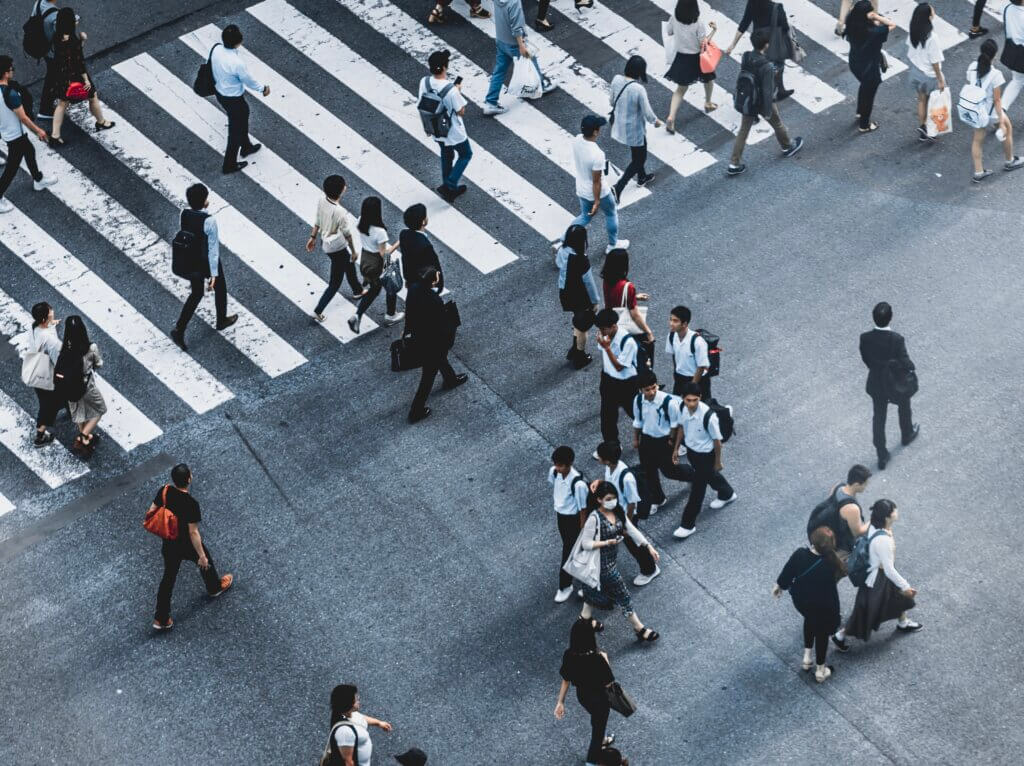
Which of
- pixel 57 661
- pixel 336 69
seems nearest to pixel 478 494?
pixel 57 661

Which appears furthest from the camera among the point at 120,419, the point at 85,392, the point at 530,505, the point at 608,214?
the point at 608,214

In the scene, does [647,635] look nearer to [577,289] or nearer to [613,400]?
[613,400]

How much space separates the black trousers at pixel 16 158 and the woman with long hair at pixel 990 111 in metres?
11.0

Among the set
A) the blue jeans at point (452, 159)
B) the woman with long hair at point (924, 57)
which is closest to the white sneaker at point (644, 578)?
the blue jeans at point (452, 159)

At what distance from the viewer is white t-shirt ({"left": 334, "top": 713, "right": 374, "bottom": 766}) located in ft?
41.8

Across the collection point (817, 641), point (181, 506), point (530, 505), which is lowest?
point (530, 505)

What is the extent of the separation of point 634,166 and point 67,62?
710cm

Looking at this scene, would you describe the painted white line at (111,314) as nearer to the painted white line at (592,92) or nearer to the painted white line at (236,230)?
the painted white line at (236,230)

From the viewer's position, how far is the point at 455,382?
57.1ft

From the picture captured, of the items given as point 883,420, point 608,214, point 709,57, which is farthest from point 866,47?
point 883,420

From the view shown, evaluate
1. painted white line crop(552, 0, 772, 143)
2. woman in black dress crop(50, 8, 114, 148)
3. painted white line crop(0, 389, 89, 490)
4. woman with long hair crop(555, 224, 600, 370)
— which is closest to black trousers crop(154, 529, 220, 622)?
painted white line crop(0, 389, 89, 490)

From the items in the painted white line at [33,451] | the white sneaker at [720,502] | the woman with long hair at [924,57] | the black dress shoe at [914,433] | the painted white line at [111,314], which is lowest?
the painted white line at [33,451]

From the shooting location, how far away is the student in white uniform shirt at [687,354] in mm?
15422

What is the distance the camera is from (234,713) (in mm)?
14500
